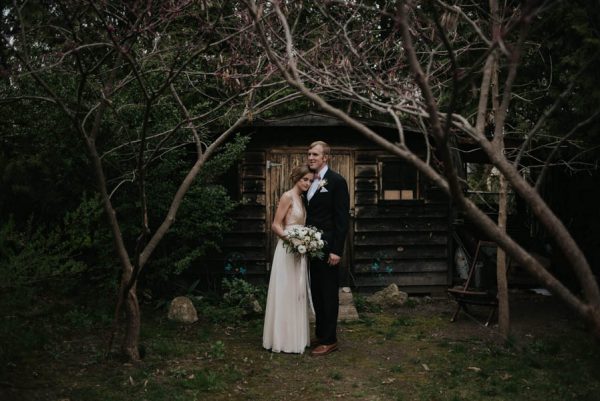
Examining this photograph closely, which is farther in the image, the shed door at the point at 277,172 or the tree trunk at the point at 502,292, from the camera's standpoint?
the shed door at the point at 277,172

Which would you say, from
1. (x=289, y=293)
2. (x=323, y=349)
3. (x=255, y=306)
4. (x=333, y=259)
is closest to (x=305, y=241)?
(x=333, y=259)

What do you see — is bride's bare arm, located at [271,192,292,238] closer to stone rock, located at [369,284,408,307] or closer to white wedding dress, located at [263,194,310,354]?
white wedding dress, located at [263,194,310,354]

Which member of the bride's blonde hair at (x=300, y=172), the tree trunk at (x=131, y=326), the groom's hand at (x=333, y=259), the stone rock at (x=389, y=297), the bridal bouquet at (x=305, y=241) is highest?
the bride's blonde hair at (x=300, y=172)

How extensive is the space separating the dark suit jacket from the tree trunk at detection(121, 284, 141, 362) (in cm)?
221

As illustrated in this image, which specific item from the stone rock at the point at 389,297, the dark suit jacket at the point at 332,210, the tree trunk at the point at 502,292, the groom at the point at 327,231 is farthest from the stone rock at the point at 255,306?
the tree trunk at the point at 502,292

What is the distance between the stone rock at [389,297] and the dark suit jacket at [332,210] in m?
3.75

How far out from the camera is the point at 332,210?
7.20 metres

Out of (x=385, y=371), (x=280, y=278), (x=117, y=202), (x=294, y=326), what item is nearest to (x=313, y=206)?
(x=280, y=278)

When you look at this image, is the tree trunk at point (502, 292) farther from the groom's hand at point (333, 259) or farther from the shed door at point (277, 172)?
the shed door at point (277, 172)

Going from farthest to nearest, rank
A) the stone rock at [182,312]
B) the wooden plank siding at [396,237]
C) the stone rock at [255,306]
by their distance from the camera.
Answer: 1. the wooden plank siding at [396,237]
2. the stone rock at [255,306]
3. the stone rock at [182,312]

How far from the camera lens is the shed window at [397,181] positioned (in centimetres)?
→ 1147

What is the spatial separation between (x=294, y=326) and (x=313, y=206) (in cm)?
142

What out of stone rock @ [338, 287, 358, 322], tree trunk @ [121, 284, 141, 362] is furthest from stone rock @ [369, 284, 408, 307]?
tree trunk @ [121, 284, 141, 362]

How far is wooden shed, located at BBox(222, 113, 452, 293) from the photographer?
11234 mm
